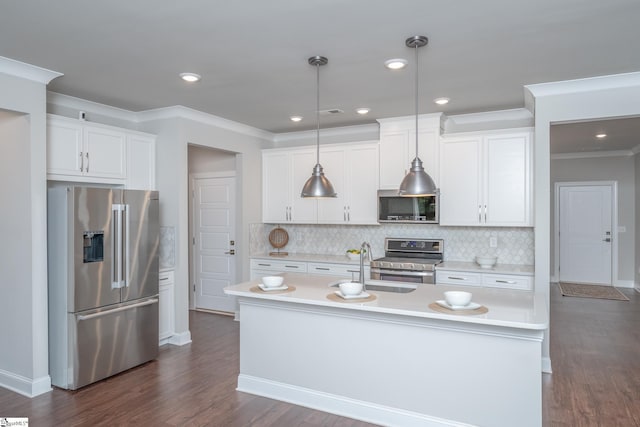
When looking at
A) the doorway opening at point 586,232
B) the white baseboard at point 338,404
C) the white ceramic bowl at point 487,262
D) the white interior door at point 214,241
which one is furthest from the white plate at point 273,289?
the doorway opening at point 586,232

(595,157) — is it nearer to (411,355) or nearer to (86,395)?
(411,355)

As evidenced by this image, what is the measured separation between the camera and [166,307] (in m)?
4.63

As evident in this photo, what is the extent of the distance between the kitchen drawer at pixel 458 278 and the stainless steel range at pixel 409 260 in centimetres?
8

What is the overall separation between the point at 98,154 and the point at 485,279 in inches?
162

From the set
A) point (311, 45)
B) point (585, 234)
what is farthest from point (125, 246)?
point (585, 234)

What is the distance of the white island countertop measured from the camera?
7.78ft

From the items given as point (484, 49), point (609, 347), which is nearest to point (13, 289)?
point (484, 49)

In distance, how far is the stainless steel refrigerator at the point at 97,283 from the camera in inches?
137

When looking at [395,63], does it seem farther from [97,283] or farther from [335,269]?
[97,283]

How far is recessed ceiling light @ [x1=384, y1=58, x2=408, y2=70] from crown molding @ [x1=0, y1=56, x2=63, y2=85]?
105 inches

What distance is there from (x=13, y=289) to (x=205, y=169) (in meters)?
3.06

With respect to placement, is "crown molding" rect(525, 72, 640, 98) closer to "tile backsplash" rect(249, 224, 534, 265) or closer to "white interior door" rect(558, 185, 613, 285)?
"tile backsplash" rect(249, 224, 534, 265)

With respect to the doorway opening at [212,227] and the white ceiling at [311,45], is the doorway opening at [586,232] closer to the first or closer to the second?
the white ceiling at [311,45]

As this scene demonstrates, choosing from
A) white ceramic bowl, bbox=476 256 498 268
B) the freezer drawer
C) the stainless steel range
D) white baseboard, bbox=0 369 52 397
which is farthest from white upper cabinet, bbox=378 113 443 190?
white baseboard, bbox=0 369 52 397
